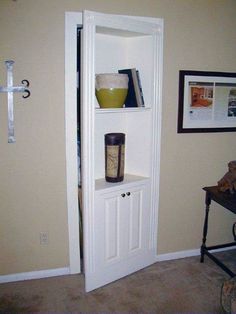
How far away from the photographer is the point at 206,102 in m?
2.52

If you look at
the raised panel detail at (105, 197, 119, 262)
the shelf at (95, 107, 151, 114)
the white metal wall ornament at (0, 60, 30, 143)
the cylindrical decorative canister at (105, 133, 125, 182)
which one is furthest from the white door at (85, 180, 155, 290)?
the white metal wall ornament at (0, 60, 30, 143)

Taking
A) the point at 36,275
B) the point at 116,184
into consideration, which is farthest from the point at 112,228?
the point at 36,275

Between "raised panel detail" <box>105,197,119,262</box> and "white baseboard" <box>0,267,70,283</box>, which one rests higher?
"raised panel detail" <box>105,197,119,262</box>

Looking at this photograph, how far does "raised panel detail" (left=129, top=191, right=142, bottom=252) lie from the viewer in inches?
92.7

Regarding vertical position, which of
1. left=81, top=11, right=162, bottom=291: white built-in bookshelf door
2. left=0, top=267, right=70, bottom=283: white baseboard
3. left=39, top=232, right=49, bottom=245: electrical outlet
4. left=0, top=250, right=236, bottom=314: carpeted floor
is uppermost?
left=81, top=11, right=162, bottom=291: white built-in bookshelf door

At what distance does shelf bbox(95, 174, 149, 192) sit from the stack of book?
2.03 feet

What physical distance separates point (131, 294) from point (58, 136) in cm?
137

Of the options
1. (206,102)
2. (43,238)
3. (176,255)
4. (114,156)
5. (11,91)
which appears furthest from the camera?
(176,255)

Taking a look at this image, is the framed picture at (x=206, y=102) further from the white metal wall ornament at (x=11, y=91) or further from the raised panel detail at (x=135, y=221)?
the white metal wall ornament at (x=11, y=91)

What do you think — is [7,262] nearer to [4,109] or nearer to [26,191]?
[26,191]

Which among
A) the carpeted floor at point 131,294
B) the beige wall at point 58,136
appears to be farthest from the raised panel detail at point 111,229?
the beige wall at point 58,136

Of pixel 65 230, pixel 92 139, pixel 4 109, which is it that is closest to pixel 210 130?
pixel 92 139

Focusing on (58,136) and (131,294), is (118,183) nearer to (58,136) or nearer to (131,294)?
(58,136)

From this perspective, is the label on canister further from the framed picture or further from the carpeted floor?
the carpeted floor
